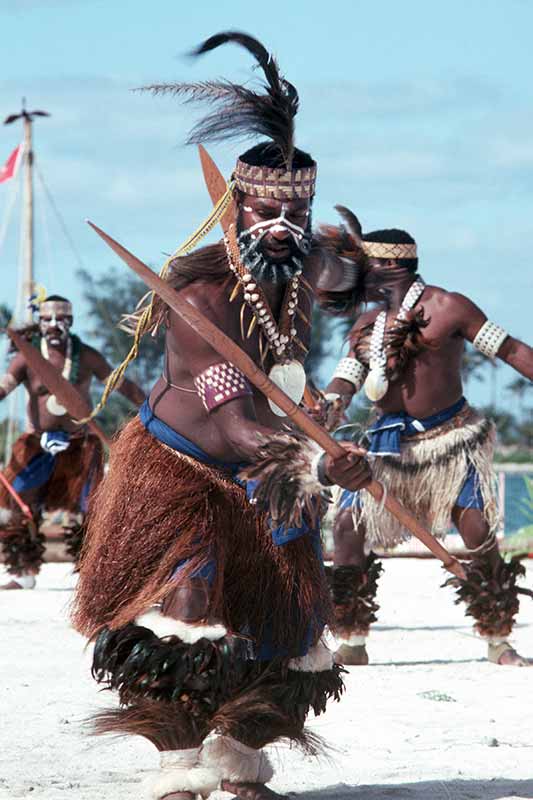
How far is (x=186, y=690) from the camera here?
4.04 meters

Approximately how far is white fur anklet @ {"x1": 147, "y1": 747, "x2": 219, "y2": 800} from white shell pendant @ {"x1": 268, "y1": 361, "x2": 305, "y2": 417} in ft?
3.17

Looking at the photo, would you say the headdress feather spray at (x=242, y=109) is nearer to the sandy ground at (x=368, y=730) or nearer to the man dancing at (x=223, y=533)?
the man dancing at (x=223, y=533)

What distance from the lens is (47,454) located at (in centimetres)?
1052

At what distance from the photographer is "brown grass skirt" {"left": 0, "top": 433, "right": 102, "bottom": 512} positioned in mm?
10492

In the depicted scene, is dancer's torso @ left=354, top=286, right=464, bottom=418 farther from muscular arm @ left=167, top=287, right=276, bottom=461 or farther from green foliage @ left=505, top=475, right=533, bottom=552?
green foliage @ left=505, top=475, right=533, bottom=552

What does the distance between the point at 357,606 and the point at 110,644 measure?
3.29 m

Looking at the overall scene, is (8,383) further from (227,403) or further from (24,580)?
(227,403)

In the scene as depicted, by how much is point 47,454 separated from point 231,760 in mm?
6478

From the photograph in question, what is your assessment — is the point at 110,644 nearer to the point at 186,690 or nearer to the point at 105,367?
the point at 186,690

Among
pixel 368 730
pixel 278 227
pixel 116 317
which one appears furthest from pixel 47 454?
pixel 116 317

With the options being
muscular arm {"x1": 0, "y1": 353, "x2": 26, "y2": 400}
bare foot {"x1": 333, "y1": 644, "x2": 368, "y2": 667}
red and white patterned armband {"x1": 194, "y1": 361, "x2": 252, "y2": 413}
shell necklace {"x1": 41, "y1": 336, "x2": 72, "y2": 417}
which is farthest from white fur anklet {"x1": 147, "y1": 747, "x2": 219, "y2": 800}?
muscular arm {"x1": 0, "y1": 353, "x2": 26, "y2": 400}

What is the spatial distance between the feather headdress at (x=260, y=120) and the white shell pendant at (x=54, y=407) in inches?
232

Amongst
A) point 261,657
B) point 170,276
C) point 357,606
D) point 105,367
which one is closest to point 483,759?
point 261,657

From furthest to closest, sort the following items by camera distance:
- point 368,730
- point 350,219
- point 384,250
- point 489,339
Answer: point 384,250
point 489,339
point 350,219
point 368,730
